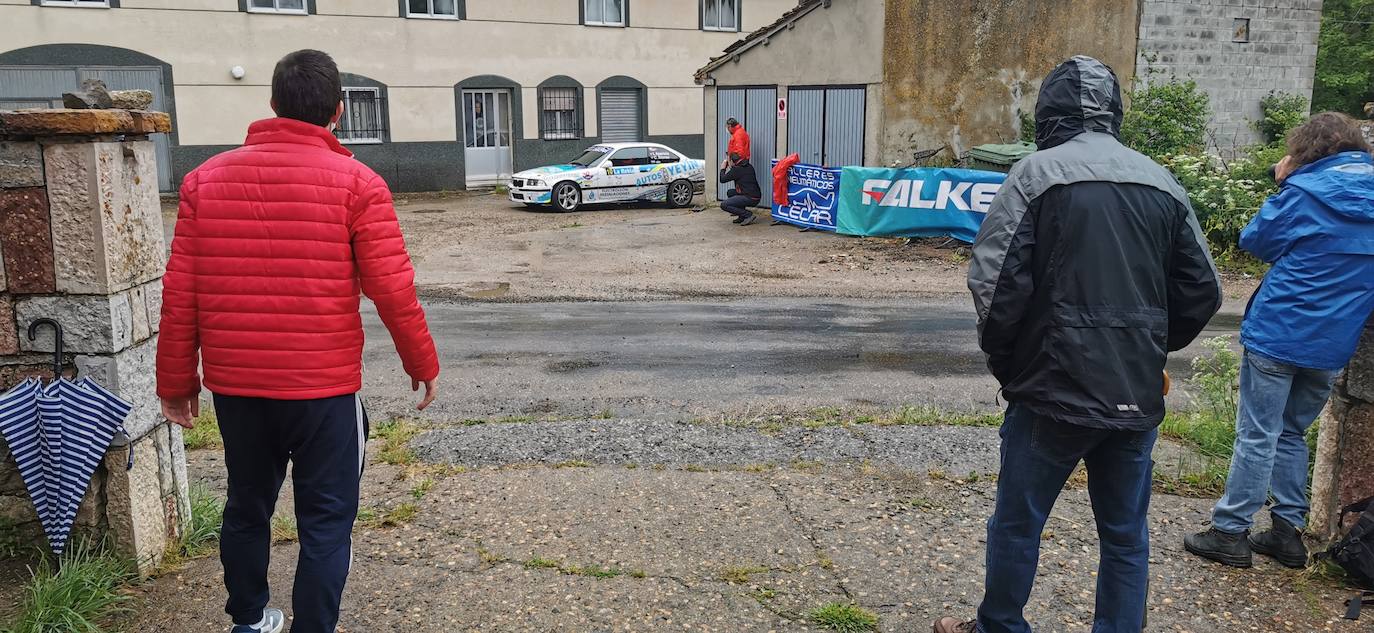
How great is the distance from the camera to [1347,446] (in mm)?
4285

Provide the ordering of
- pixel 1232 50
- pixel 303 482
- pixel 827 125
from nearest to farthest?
pixel 303 482
pixel 1232 50
pixel 827 125

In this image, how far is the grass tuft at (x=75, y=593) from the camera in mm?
→ 3486

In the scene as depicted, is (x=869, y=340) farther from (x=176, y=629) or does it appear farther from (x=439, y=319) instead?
(x=176, y=629)

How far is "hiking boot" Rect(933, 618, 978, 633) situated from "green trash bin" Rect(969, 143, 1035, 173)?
12884 mm

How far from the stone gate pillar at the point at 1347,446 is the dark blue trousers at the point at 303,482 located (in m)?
3.92

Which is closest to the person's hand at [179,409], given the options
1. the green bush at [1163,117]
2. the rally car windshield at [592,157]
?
the green bush at [1163,117]

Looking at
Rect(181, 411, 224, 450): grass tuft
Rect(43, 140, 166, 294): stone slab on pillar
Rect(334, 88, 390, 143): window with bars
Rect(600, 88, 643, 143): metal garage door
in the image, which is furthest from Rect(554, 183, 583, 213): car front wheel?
Rect(43, 140, 166, 294): stone slab on pillar

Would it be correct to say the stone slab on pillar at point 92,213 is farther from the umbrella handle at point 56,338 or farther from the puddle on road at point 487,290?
the puddle on road at point 487,290

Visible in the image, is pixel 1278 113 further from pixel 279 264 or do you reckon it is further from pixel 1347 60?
pixel 1347 60

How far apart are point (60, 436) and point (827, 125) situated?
52.9 ft

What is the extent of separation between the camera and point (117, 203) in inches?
147

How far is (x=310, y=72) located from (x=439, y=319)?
767 centimetres

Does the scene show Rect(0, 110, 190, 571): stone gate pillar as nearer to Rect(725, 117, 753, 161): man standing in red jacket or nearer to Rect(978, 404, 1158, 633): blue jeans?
Rect(978, 404, 1158, 633): blue jeans

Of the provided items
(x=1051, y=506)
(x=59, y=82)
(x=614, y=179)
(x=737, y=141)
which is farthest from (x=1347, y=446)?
(x=59, y=82)
